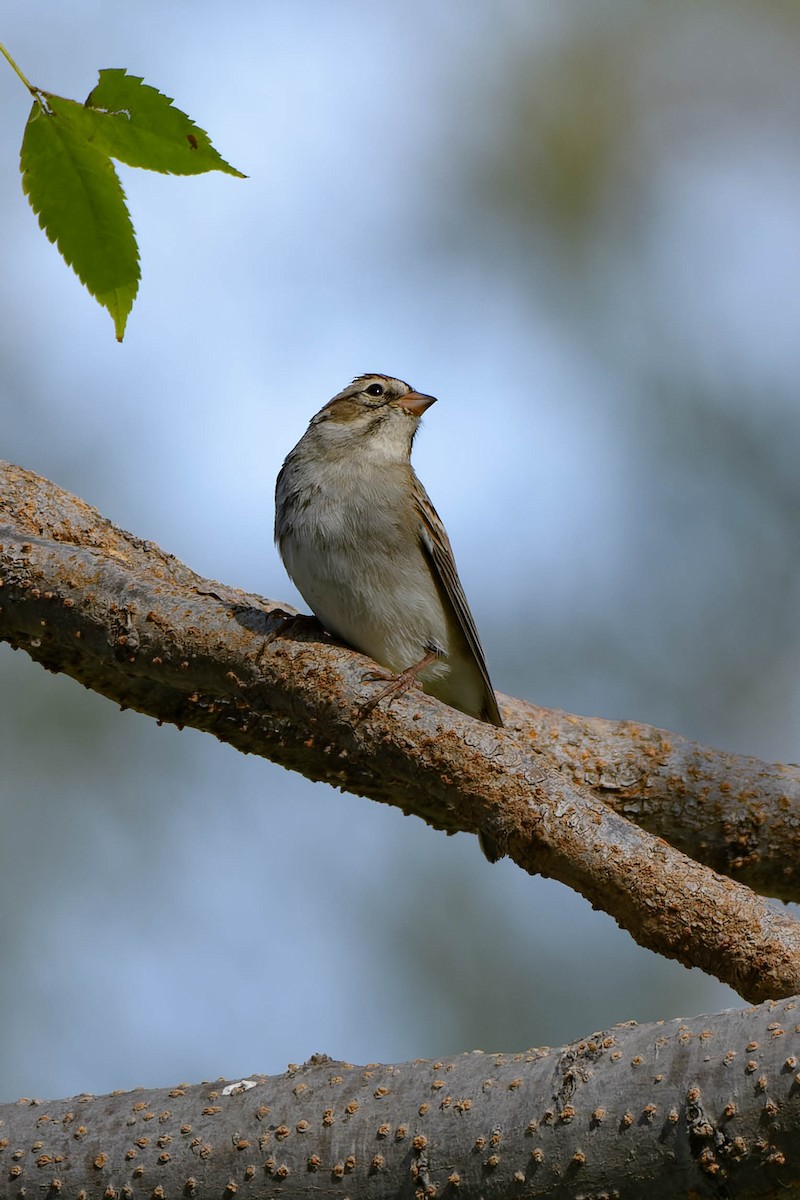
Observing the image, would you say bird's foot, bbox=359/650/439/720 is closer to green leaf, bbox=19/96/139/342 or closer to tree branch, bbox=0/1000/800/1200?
tree branch, bbox=0/1000/800/1200

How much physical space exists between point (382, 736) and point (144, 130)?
1.63 metres

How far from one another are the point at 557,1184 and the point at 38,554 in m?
2.40

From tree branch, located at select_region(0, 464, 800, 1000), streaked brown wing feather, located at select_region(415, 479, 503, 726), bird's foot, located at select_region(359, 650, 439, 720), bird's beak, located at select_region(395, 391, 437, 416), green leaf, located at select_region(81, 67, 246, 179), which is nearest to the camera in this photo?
green leaf, located at select_region(81, 67, 246, 179)

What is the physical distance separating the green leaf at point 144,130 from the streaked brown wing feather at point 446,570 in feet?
10.2

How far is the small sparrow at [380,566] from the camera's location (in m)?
4.98

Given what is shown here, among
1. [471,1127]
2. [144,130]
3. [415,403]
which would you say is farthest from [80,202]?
[415,403]

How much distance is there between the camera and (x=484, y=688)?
194 inches

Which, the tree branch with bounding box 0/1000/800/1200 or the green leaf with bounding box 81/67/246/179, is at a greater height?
the green leaf with bounding box 81/67/246/179

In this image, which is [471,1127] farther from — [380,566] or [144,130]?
[380,566]

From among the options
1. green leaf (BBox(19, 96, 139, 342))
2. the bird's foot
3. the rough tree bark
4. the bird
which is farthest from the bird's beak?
green leaf (BBox(19, 96, 139, 342))

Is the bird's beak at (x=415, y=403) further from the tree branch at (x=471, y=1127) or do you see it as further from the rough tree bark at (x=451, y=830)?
the tree branch at (x=471, y=1127)

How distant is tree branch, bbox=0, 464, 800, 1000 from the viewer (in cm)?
291

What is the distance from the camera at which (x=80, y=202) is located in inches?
92.6

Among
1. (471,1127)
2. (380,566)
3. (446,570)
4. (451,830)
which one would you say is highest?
(446,570)
